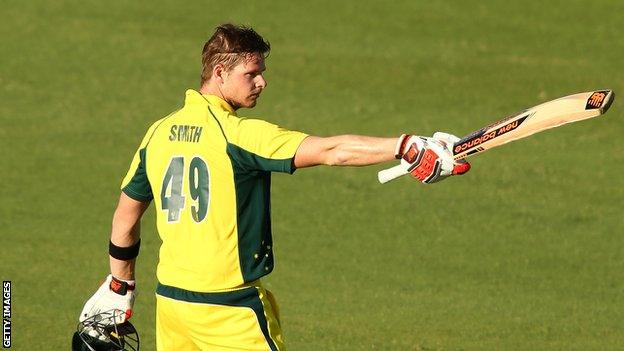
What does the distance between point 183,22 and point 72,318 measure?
11.0 meters

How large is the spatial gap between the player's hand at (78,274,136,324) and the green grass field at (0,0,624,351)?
10.3ft

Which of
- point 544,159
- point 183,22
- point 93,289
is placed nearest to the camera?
point 93,289

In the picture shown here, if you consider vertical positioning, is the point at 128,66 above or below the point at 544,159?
above

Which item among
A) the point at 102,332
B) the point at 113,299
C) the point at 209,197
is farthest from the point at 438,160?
the point at 102,332

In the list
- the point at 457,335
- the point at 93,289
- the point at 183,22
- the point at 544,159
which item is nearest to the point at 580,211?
the point at 544,159

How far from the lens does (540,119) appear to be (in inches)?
274

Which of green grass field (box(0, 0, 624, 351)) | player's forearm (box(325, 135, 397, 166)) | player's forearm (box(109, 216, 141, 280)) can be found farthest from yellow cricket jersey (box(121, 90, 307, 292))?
green grass field (box(0, 0, 624, 351))

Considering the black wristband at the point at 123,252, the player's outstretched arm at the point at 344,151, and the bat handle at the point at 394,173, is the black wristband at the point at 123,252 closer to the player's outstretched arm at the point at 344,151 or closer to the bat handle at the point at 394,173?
the player's outstretched arm at the point at 344,151

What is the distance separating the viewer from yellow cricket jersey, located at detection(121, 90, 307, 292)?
7492mm

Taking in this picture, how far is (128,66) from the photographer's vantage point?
68.6 ft

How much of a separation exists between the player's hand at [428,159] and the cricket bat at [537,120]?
0.06 meters

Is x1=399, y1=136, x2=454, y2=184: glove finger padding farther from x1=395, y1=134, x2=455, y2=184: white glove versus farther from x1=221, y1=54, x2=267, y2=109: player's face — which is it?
x1=221, y1=54, x2=267, y2=109: player's face

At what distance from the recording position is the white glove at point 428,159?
694 cm

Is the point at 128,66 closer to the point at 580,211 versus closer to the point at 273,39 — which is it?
the point at 273,39
